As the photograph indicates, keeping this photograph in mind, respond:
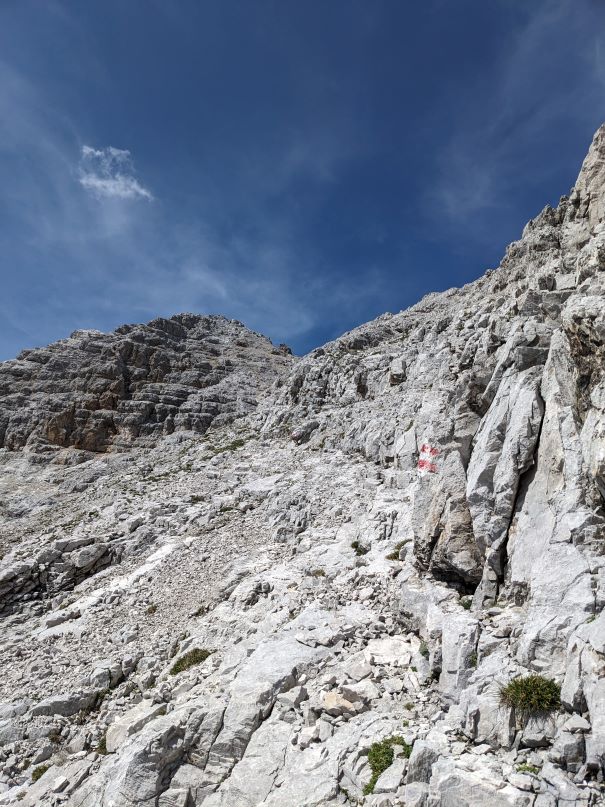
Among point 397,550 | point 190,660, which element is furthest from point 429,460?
point 190,660

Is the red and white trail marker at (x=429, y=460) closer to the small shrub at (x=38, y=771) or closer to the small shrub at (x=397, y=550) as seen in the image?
the small shrub at (x=397, y=550)

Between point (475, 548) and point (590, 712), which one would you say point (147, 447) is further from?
point (590, 712)

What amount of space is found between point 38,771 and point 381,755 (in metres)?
11.6

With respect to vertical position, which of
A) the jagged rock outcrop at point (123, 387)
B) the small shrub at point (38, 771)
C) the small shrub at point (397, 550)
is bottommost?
the small shrub at point (38, 771)

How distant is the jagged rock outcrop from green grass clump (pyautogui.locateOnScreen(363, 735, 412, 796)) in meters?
72.9

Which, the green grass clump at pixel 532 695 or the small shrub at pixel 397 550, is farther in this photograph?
the small shrub at pixel 397 550

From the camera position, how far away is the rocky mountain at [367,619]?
30.0ft

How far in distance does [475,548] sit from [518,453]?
11.3 ft

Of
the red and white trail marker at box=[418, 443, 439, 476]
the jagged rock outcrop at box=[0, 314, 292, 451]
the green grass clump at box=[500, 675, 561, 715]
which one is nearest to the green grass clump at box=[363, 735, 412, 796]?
the green grass clump at box=[500, 675, 561, 715]

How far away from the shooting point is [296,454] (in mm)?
44312

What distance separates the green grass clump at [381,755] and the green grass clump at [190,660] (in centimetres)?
825

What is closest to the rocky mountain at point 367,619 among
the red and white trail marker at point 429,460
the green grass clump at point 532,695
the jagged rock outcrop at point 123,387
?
the green grass clump at point 532,695

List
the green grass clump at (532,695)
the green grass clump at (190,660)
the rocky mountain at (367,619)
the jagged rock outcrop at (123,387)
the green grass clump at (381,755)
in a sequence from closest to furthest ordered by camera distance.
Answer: the green grass clump at (532,695) → the rocky mountain at (367,619) → the green grass clump at (381,755) → the green grass clump at (190,660) → the jagged rock outcrop at (123,387)

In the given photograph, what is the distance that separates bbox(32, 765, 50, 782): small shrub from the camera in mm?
13930
